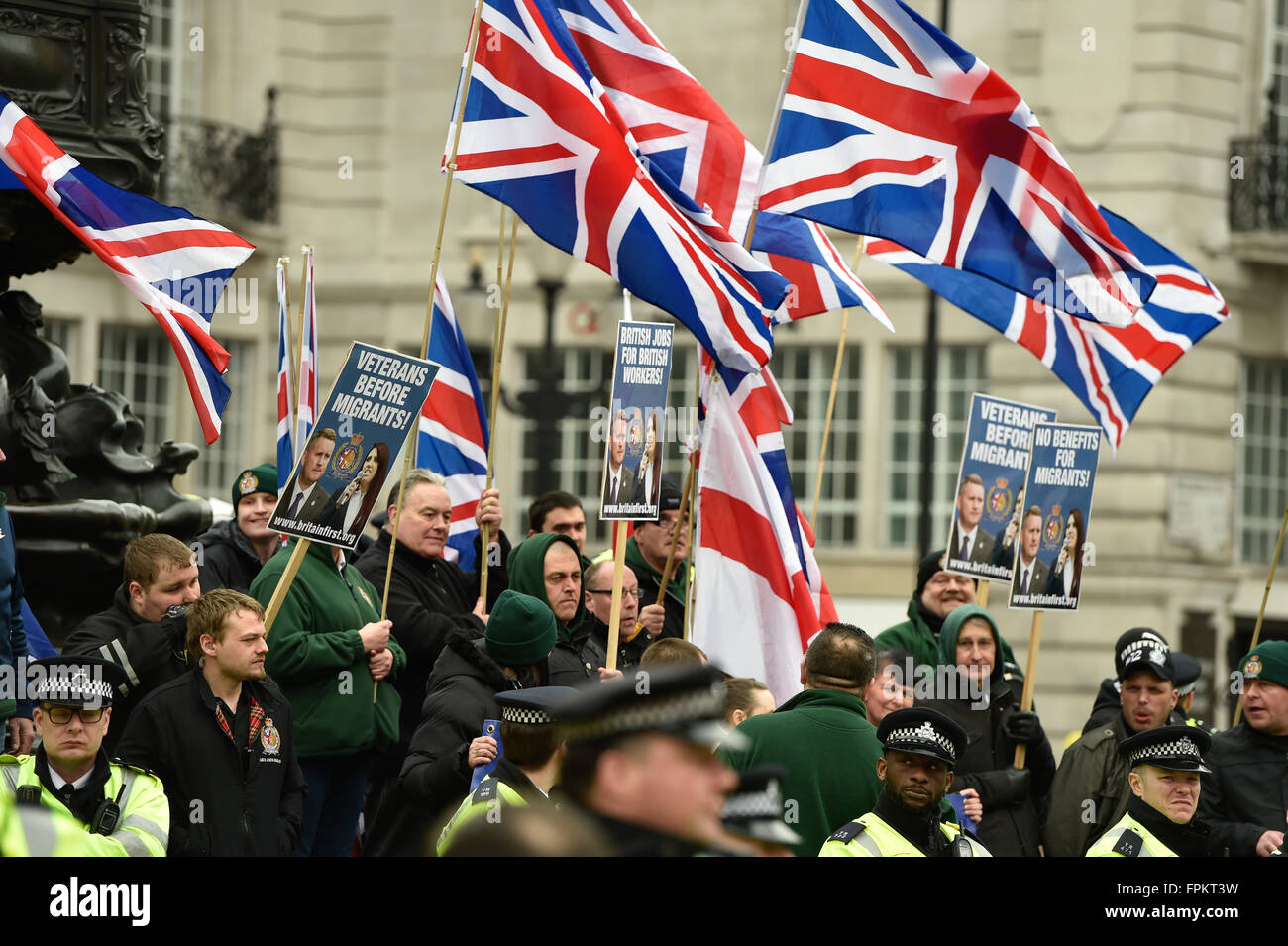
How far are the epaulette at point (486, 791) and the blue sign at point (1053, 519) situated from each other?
169 inches

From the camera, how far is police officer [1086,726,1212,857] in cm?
720

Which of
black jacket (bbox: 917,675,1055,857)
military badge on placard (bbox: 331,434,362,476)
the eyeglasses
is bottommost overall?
black jacket (bbox: 917,675,1055,857)

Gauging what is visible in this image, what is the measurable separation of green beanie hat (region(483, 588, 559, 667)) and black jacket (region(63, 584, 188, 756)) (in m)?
1.16

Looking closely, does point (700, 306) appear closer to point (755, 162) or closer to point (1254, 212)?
point (755, 162)

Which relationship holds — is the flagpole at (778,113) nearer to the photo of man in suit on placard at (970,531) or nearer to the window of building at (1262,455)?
the photo of man in suit on placard at (970,531)

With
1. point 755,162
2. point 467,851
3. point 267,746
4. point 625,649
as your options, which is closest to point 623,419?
point 625,649

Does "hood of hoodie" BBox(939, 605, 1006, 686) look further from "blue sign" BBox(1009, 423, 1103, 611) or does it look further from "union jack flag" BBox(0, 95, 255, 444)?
"union jack flag" BBox(0, 95, 255, 444)

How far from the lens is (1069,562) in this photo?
9.76m

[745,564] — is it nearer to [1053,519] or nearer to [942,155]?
[1053,519]

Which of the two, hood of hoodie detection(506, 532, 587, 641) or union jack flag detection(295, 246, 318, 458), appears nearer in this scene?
hood of hoodie detection(506, 532, 587, 641)

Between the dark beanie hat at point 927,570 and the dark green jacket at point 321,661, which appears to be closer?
the dark green jacket at point 321,661

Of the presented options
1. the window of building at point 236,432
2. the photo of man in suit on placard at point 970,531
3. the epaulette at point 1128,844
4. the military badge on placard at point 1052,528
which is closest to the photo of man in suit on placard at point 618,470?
the photo of man in suit on placard at point 970,531

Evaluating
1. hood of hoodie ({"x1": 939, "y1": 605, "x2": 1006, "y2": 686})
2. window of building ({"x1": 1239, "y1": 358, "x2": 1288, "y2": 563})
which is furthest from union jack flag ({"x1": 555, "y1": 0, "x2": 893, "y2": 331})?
window of building ({"x1": 1239, "y1": 358, "x2": 1288, "y2": 563})

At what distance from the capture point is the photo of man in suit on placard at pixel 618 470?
9.07 metres
